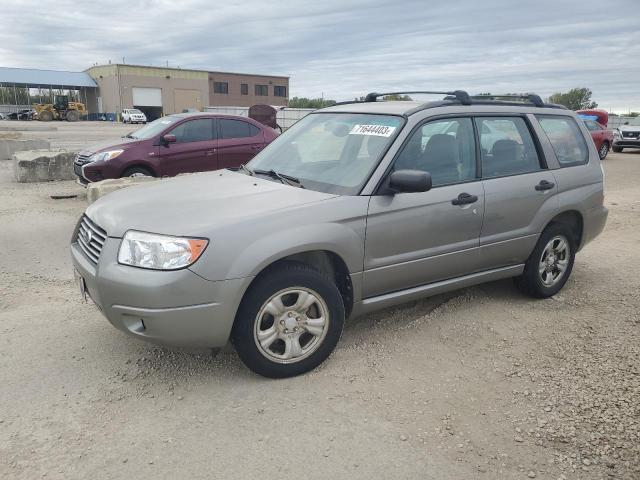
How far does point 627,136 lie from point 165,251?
2436 cm

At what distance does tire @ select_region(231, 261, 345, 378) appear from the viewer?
319 cm

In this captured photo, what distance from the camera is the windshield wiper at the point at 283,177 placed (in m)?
3.83

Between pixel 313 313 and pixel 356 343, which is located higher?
pixel 313 313

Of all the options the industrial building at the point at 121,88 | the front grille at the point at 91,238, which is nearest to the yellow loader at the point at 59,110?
the industrial building at the point at 121,88

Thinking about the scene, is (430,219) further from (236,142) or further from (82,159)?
(82,159)

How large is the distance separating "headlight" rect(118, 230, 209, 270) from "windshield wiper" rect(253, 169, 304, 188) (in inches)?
39.8

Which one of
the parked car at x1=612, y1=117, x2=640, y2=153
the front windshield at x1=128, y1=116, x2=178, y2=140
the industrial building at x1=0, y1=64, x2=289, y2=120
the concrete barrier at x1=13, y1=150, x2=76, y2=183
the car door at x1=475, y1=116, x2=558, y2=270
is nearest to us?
the car door at x1=475, y1=116, x2=558, y2=270

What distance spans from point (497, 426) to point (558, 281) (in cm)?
252

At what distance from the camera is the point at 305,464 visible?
2641 mm

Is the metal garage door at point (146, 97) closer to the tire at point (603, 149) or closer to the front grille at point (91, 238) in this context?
the tire at point (603, 149)

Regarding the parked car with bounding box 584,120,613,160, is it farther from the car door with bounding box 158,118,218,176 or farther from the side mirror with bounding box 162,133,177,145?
the side mirror with bounding box 162,133,177,145

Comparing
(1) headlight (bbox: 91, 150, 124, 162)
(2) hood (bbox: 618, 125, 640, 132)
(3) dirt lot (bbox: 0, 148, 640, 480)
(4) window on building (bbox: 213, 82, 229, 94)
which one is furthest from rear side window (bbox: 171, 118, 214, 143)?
(4) window on building (bbox: 213, 82, 229, 94)

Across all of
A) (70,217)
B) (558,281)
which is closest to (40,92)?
(70,217)

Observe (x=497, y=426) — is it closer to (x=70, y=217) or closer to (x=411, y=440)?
(x=411, y=440)
